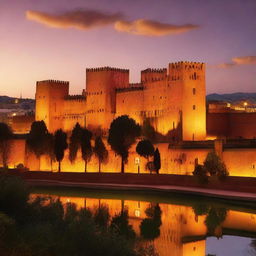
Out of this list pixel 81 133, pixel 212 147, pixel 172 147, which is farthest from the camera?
pixel 81 133

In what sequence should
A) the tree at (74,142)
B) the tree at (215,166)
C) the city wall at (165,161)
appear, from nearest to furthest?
the tree at (215,166), the city wall at (165,161), the tree at (74,142)

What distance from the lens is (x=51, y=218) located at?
10828 mm

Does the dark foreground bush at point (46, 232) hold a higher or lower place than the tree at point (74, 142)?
lower

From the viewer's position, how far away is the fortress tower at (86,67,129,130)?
3912cm

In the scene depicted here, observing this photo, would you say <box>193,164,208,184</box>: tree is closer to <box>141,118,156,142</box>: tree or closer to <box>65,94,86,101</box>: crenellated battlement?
<box>141,118,156,142</box>: tree

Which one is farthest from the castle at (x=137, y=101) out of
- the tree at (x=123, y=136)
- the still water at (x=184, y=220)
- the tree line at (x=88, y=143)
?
the still water at (x=184, y=220)

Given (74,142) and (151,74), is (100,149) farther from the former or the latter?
(151,74)

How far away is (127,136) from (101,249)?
A: 23.7 metres

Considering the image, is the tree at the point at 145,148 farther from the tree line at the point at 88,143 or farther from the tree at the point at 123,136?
the tree at the point at 123,136

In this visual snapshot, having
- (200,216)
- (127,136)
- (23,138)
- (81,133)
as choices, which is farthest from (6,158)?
(200,216)

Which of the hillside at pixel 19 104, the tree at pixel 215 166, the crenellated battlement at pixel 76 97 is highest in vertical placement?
the hillside at pixel 19 104

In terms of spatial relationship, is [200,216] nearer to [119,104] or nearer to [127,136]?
[127,136]

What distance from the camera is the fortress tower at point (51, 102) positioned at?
138ft

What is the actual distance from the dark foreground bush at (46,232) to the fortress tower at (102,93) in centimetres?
2785
